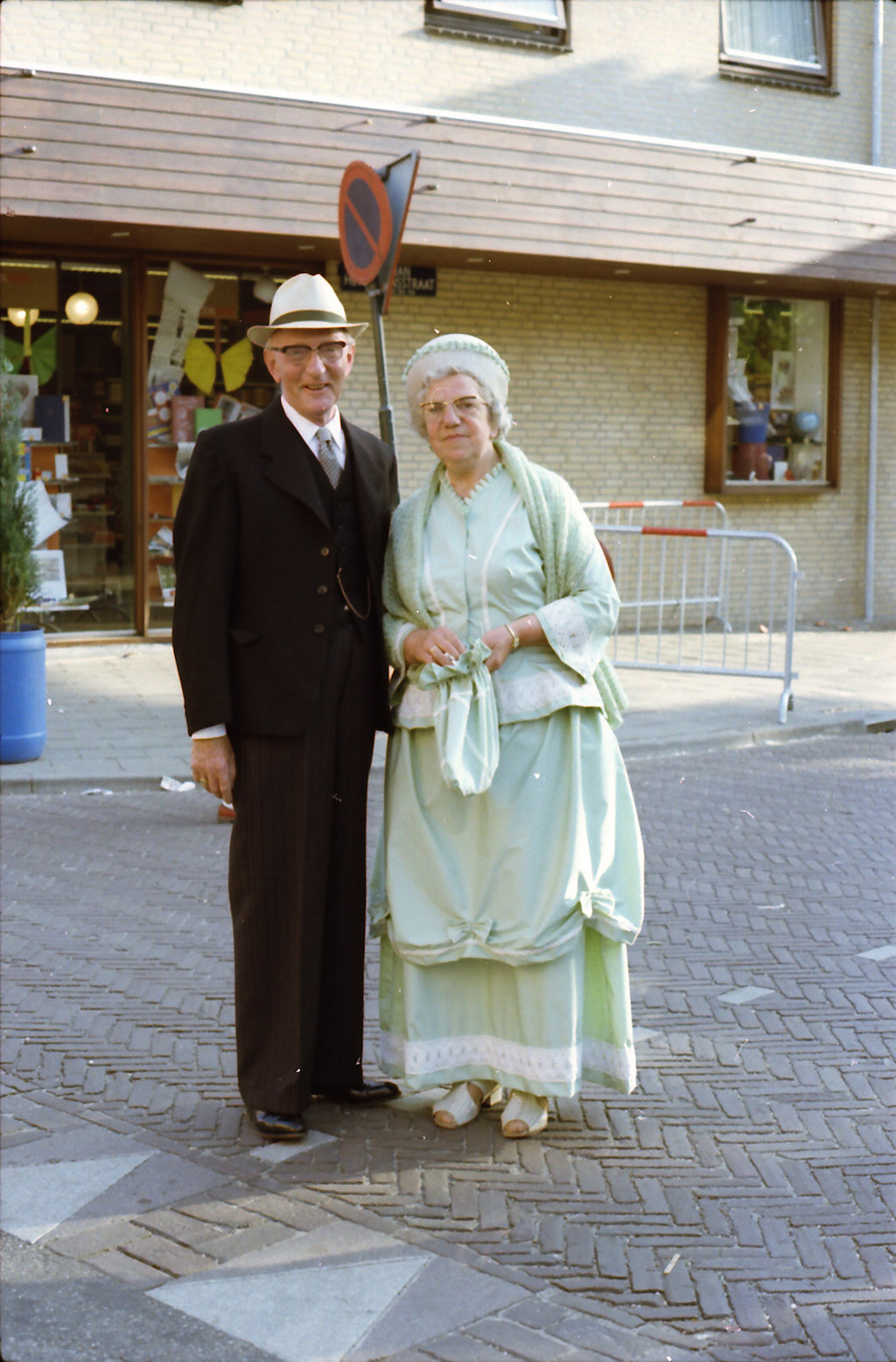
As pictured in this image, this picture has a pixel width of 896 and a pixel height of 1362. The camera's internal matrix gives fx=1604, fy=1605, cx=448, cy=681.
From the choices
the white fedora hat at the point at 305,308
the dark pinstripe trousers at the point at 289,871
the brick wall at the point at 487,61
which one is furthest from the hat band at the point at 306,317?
the brick wall at the point at 487,61

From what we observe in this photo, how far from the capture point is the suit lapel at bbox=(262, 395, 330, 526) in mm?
3934

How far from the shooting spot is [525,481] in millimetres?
3957

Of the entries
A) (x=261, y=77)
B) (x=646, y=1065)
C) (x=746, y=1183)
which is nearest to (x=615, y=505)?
(x=261, y=77)

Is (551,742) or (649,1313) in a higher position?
(551,742)

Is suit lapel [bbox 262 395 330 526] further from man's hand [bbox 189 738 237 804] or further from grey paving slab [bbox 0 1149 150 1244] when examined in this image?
grey paving slab [bbox 0 1149 150 1244]

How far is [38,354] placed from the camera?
1298 cm

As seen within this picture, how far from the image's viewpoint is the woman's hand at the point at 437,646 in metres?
3.89

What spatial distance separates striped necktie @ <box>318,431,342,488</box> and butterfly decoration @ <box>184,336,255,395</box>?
9960mm

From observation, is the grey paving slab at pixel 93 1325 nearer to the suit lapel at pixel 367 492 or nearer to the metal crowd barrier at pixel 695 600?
the suit lapel at pixel 367 492

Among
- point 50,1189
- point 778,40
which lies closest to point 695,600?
point 778,40

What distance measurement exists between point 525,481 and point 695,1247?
1.81m

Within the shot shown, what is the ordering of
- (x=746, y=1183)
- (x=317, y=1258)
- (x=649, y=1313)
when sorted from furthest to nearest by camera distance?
(x=746, y=1183) → (x=317, y=1258) → (x=649, y=1313)

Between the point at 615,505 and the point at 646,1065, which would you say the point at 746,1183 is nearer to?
the point at 646,1065

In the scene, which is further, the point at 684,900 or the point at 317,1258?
the point at 684,900
